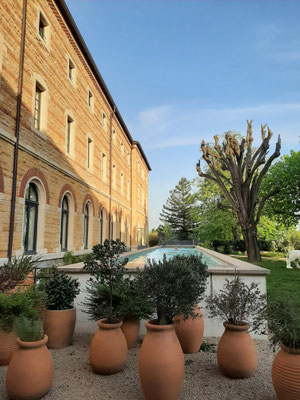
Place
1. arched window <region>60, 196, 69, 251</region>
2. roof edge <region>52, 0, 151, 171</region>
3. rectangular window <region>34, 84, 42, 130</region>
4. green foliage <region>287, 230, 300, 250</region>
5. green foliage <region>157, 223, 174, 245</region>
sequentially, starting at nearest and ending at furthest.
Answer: rectangular window <region>34, 84, 42, 130</region> → roof edge <region>52, 0, 151, 171</region> → arched window <region>60, 196, 69, 251</region> → green foliage <region>287, 230, 300, 250</region> → green foliage <region>157, 223, 174, 245</region>

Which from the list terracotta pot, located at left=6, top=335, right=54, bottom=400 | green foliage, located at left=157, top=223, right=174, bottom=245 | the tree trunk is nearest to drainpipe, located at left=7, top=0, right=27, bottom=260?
terracotta pot, located at left=6, top=335, right=54, bottom=400

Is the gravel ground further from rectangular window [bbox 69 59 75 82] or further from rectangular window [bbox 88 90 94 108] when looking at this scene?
rectangular window [bbox 88 90 94 108]

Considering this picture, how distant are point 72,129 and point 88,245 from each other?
6429mm

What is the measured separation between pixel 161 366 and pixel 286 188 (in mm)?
19499

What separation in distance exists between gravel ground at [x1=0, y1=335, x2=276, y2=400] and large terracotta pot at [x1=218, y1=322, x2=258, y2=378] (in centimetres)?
11

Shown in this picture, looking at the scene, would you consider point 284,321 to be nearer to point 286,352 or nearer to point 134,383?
point 286,352

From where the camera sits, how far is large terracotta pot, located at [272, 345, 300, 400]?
8.86ft

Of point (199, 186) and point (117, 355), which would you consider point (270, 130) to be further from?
point (199, 186)

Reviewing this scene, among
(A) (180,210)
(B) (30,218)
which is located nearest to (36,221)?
(B) (30,218)

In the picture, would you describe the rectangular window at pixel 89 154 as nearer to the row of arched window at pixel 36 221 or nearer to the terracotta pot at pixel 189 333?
the row of arched window at pixel 36 221

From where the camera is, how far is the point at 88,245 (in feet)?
51.5

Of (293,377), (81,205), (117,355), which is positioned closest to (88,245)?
(81,205)

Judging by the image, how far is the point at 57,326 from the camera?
456 centimetres

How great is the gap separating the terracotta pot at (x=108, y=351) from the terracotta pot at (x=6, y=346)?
4.14 ft
